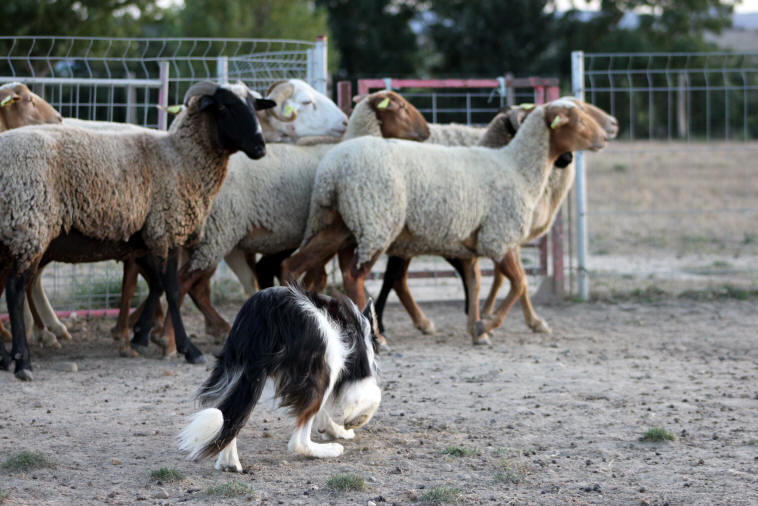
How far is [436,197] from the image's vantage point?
8211 mm

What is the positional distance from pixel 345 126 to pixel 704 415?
447cm

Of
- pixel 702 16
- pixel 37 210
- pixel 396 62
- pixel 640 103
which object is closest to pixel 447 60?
pixel 396 62

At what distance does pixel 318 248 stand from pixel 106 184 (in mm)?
1964

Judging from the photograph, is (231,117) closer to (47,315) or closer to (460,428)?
(47,315)

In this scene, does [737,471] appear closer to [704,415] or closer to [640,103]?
[704,415]

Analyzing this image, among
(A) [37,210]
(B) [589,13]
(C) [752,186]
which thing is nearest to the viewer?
(A) [37,210]

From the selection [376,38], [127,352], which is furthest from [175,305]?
[376,38]

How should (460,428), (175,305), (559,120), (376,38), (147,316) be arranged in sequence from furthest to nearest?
(376,38), (559,120), (147,316), (175,305), (460,428)

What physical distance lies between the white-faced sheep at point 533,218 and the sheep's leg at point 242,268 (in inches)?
46.7

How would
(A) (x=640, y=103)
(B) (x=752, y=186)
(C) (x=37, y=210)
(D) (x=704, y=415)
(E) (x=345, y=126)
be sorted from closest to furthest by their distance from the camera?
(D) (x=704, y=415), (C) (x=37, y=210), (E) (x=345, y=126), (B) (x=752, y=186), (A) (x=640, y=103)

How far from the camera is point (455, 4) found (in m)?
37.8

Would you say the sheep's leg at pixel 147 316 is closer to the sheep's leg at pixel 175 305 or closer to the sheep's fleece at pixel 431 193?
the sheep's leg at pixel 175 305

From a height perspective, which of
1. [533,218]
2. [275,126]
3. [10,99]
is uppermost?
[10,99]

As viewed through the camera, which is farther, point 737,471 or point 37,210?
point 37,210
